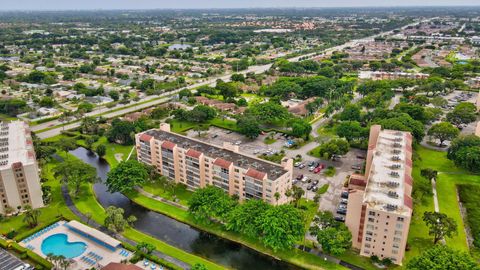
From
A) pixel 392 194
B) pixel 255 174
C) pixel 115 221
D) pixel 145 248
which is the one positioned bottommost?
pixel 145 248

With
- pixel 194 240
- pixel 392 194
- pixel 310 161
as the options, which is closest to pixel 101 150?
pixel 194 240

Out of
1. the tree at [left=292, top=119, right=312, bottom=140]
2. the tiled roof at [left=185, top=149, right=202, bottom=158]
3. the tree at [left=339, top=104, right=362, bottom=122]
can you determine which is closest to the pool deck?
the tiled roof at [left=185, top=149, right=202, bottom=158]

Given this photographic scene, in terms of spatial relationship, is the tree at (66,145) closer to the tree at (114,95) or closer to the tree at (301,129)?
the tree at (114,95)

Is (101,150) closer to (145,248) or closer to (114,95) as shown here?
(145,248)

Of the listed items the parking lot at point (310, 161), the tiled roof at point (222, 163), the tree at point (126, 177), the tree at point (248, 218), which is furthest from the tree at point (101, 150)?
the tree at point (248, 218)

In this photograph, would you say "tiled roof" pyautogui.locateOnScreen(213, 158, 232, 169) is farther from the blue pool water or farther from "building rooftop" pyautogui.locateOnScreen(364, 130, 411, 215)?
the blue pool water

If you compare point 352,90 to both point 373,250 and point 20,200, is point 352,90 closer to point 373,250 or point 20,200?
point 373,250
